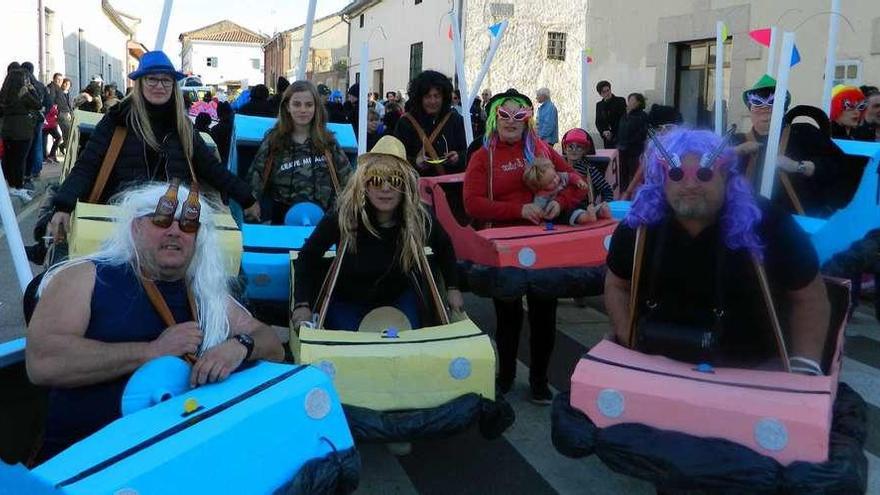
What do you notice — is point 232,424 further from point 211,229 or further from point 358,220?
point 358,220

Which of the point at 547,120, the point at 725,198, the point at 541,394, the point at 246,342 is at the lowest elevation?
the point at 541,394

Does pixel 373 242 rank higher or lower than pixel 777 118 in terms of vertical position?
lower

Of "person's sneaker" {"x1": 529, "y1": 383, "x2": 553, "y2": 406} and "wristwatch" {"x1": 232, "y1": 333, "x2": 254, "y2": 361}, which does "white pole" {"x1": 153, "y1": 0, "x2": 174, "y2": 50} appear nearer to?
"person's sneaker" {"x1": 529, "y1": 383, "x2": 553, "y2": 406}

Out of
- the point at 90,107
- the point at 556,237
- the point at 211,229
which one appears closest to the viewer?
the point at 211,229

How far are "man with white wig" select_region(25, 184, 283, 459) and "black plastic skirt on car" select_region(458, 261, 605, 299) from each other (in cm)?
196

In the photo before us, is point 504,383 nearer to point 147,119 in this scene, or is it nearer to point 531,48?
point 147,119

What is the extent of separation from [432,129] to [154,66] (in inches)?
107

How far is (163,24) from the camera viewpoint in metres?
5.59

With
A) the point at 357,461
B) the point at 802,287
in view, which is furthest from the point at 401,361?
the point at 802,287

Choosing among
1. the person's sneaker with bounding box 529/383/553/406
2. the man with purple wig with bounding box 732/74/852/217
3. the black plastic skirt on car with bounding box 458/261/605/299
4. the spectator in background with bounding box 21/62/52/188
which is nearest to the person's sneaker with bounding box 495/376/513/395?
the person's sneaker with bounding box 529/383/553/406

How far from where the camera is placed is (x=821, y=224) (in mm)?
5387

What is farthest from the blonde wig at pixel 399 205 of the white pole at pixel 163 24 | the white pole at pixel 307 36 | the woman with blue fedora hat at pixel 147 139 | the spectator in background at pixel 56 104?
the spectator in background at pixel 56 104

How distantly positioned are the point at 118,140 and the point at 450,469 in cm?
272

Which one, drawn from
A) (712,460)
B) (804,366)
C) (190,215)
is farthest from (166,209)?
(804,366)
